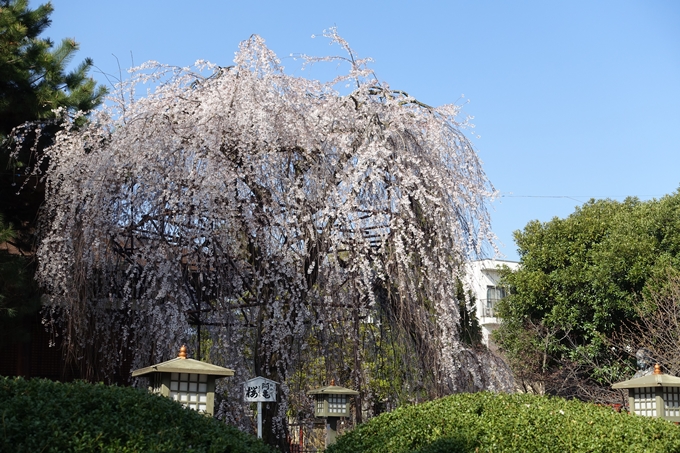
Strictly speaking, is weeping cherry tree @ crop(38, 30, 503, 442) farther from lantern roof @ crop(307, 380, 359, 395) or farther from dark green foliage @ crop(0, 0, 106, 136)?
dark green foliage @ crop(0, 0, 106, 136)

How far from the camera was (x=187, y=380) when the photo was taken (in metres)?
5.67

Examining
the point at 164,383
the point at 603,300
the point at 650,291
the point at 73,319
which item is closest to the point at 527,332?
the point at 603,300

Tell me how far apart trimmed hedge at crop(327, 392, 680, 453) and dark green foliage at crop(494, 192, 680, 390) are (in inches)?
372

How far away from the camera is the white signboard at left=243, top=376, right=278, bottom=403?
674cm

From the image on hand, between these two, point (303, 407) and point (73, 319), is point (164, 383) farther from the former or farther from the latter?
point (303, 407)

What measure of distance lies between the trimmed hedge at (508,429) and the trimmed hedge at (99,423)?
143 cm

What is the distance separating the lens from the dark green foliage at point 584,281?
14.9 meters

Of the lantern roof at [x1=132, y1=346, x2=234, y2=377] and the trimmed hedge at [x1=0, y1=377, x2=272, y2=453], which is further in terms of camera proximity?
the lantern roof at [x1=132, y1=346, x2=234, y2=377]

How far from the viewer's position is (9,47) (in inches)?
340

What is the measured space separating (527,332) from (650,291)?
335 cm

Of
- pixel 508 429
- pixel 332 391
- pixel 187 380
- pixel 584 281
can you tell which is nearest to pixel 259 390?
pixel 332 391

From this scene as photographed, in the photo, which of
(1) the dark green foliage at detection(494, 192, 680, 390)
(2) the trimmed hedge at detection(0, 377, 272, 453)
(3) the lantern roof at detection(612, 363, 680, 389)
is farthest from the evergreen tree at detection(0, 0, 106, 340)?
(1) the dark green foliage at detection(494, 192, 680, 390)

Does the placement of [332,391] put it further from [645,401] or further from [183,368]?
[645,401]

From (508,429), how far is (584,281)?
1122 centimetres
